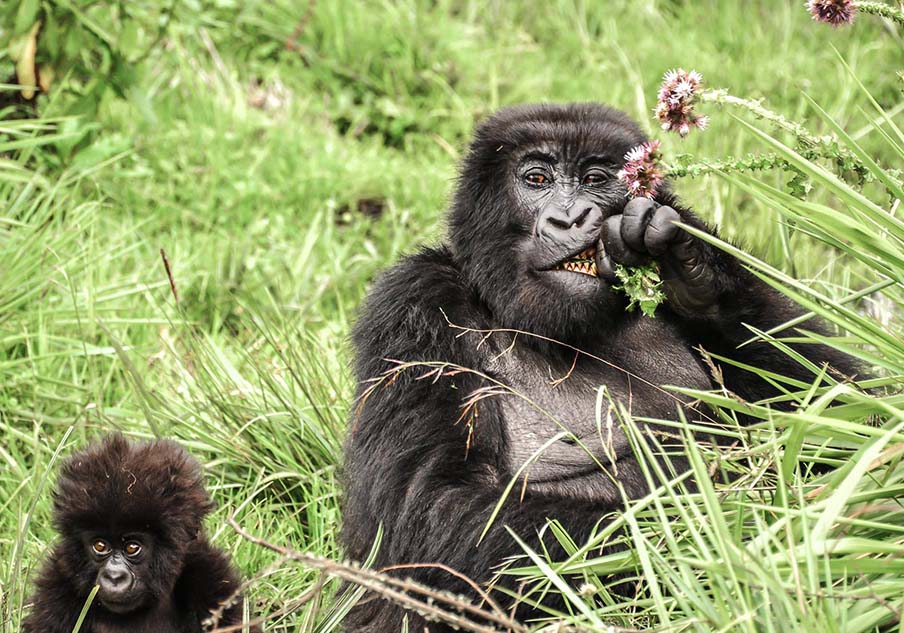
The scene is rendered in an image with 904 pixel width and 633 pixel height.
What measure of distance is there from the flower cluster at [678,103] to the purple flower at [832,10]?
0.99 ft

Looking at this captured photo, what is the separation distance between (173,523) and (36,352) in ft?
5.86

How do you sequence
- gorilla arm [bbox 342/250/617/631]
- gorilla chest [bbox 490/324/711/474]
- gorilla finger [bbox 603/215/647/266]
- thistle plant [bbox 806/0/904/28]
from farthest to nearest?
gorilla chest [bbox 490/324/711/474], gorilla finger [bbox 603/215/647/266], gorilla arm [bbox 342/250/617/631], thistle plant [bbox 806/0/904/28]

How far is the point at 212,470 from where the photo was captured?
169 inches

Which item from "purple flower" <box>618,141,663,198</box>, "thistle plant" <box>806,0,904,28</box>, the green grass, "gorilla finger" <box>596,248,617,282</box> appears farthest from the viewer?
"gorilla finger" <box>596,248,617,282</box>

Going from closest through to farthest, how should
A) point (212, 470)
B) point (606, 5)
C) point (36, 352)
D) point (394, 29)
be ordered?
point (212, 470) < point (36, 352) < point (394, 29) < point (606, 5)

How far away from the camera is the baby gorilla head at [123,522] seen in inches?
130

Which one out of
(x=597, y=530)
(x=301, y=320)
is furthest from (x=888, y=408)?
(x=301, y=320)

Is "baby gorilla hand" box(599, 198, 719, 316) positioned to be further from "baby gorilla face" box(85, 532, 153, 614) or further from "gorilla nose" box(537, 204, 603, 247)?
"baby gorilla face" box(85, 532, 153, 614)

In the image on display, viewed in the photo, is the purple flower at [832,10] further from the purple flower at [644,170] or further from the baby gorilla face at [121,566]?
the baby gorilla face at [121,566]

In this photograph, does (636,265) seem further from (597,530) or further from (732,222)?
(732,222)

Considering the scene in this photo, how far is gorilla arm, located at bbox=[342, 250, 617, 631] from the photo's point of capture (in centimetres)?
312

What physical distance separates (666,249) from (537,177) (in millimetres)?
651

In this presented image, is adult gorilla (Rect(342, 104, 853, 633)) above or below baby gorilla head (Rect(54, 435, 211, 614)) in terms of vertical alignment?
above

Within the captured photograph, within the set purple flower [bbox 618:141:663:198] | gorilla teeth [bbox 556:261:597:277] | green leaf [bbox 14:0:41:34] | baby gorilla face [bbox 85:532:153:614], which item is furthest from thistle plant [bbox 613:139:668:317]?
green leaf [bbox 14:0:41:34]
